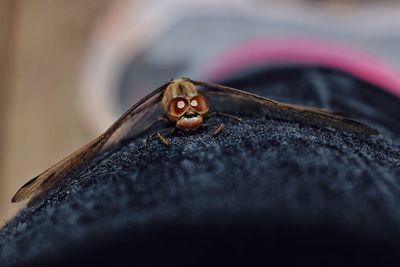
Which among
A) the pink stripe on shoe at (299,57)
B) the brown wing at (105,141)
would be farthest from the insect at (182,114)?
the pink stripe on shoe at (299,57)

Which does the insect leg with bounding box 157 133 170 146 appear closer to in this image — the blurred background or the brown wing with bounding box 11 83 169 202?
the brown wing with bounding box 11 83 169 202

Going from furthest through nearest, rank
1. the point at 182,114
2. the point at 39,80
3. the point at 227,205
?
the point at 39,80 < the point at 182,114 < the point at 227,205

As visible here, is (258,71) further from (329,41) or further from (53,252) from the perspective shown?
(53,252)

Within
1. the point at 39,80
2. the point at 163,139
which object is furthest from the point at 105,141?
the point at 39,80

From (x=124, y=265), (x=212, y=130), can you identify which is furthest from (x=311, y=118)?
(x=124, y=265)

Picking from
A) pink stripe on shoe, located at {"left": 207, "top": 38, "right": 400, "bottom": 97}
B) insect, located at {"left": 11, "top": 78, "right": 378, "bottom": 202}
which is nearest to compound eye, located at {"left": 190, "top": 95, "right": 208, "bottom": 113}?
insect, located at {"left": 11, "top": 78, "right": 378, "bottom": 202}

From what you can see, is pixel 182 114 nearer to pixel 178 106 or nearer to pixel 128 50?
pixel 178 106

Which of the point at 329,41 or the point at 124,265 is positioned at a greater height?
the point at 329,41
